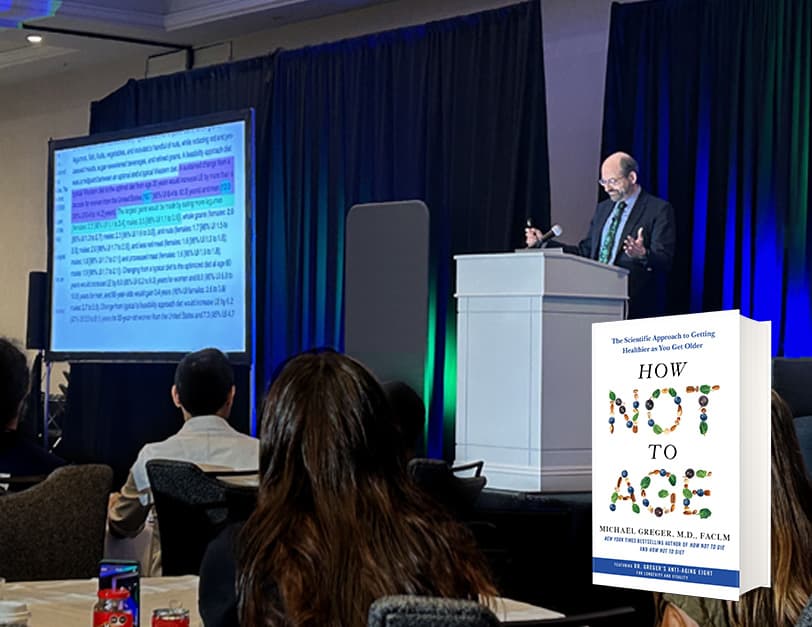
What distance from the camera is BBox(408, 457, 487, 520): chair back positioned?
3.79m

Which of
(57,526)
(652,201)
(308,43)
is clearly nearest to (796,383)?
(652,201)

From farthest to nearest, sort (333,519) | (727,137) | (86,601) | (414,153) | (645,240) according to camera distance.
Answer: (414,153) < (727,137) < (645,240) < (86,601) < (333,519)

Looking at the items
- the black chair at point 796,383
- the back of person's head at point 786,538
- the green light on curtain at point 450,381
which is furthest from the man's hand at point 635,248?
the back of person's head at point 786,538

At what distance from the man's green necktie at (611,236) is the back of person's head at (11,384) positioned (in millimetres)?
3321

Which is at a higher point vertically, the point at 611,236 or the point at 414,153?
the point at 414,153

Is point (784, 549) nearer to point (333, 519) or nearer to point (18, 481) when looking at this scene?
point (333, 519)

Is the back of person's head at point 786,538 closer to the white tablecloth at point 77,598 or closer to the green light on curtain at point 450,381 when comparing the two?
the white tablecloth at point 77,598

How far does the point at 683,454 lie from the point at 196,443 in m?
3.21

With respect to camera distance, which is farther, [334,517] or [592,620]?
[592,620]

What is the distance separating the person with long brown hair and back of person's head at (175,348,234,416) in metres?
2.75

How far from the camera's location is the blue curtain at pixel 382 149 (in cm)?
750

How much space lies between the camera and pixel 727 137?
660 cm

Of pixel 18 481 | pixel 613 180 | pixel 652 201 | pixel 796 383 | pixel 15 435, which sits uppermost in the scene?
pixel 613 180

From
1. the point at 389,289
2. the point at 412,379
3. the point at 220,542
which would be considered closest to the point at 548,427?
the point at 412,379
